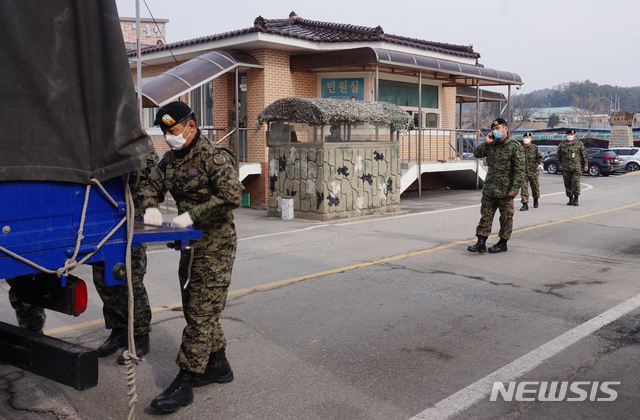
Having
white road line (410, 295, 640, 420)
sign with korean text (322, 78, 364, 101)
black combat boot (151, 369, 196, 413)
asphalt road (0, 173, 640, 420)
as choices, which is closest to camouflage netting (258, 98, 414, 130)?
asphalt road (0, 173, 640, 420)

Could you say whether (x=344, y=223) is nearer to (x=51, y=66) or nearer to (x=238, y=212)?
(x=238, y=212)

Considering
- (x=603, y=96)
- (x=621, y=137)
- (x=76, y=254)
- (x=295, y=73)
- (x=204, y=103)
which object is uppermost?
(x=603, y=96)

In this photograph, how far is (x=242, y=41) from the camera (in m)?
16.9

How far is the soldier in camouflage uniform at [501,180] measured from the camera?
29.4ft

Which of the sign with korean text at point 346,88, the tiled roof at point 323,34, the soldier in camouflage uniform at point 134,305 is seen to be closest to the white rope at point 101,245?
the soldier in camouflage uniform at point 134,305

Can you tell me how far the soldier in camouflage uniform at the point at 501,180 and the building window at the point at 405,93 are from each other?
442 inches

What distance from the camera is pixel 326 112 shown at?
494 inches

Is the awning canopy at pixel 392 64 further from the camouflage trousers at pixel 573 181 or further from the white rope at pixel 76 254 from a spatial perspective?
the white rope at pixel 76 254

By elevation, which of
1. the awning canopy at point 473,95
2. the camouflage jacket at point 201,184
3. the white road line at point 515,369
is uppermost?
the awning canopy at point 473,95

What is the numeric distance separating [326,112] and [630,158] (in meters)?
25.6

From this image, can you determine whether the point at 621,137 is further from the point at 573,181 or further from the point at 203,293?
the point at 203,293

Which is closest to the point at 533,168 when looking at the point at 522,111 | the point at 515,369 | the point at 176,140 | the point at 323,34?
the point at 323,34

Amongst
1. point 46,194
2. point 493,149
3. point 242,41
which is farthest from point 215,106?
point 46,194

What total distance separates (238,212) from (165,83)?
A: 349 centimetres
